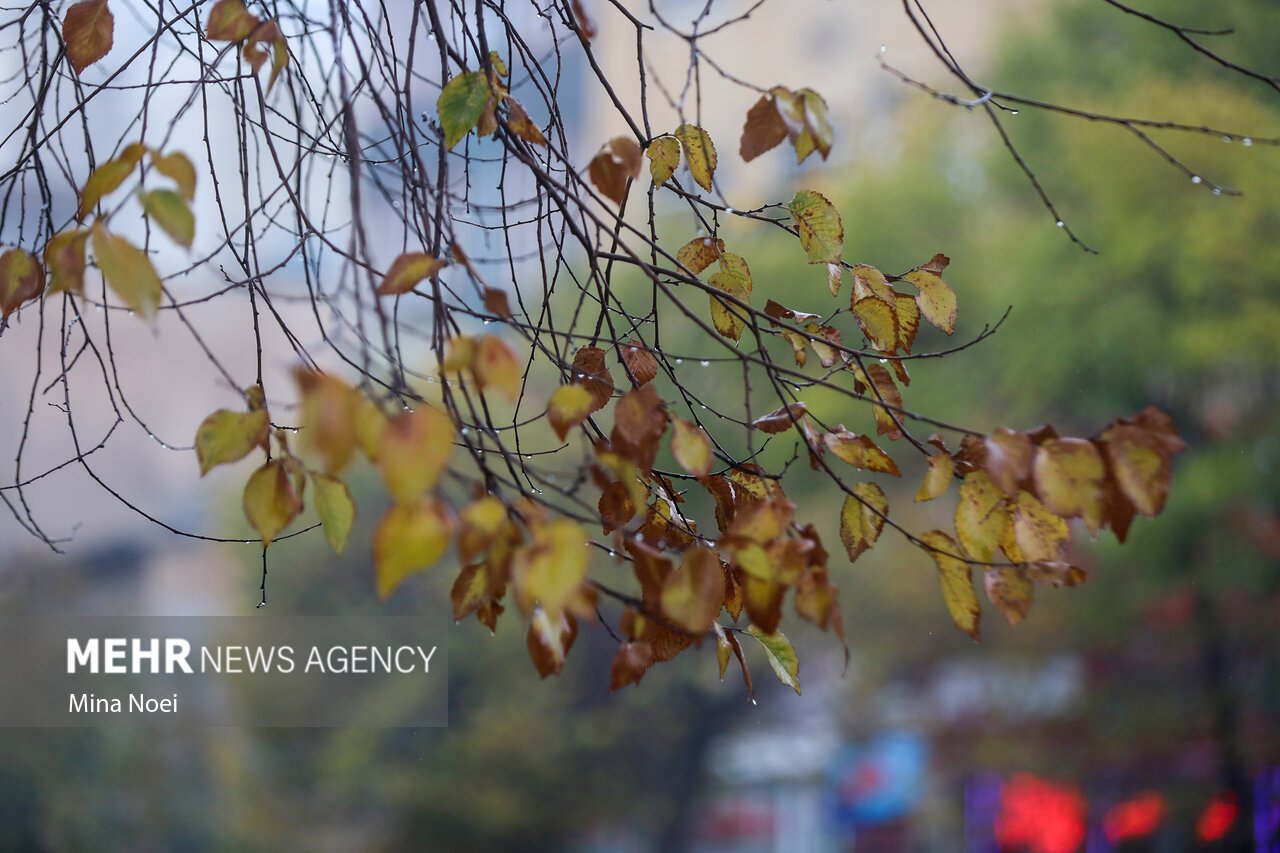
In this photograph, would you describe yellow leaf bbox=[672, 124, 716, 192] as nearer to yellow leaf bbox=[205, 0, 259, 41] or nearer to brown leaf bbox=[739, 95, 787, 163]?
brown leaf bbox=[739, 95, 787, 163]

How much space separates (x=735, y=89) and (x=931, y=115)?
1300mm

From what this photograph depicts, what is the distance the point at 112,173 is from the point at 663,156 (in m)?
0.32

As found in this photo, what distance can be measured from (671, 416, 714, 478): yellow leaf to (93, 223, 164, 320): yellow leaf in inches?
8.7

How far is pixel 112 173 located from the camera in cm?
42

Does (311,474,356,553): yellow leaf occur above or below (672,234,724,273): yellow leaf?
below

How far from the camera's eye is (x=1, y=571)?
353 centimetres

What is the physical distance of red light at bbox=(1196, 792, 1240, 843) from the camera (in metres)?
3.42

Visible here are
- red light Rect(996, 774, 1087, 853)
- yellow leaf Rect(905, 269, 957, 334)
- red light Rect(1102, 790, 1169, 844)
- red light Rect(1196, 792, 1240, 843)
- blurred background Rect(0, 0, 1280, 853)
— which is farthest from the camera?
red light Rect(996, 774, 1087, 853)

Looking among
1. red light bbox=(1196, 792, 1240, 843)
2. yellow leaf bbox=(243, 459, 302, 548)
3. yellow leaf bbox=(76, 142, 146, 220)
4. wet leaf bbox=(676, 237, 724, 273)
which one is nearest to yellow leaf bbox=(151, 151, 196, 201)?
yellow leaf bbox=(76, 142, 146, 220)

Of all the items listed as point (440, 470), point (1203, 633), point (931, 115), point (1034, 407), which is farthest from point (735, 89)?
point (440, 470)

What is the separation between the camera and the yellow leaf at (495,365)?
1.28ft

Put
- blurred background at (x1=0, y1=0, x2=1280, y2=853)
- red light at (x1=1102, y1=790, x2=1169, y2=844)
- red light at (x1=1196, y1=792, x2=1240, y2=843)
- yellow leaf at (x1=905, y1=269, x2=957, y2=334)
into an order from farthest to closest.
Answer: red light at (x1=1102, y1=790, x2=1169, y2=844) < red light at (x1=1196, y1=792, x2=1240, y2=843) < blurred background at (x1=0, y1=0, x2=1280, y2=853) < yellow leaf at (x1=905, y1=269, x2=957, y2=334)

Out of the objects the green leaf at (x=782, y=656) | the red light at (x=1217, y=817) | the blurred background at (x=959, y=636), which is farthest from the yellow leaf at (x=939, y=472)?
the red light at (x=1217, y=817)

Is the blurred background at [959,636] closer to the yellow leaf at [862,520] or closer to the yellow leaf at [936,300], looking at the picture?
the yellow leaf at [936,300]
